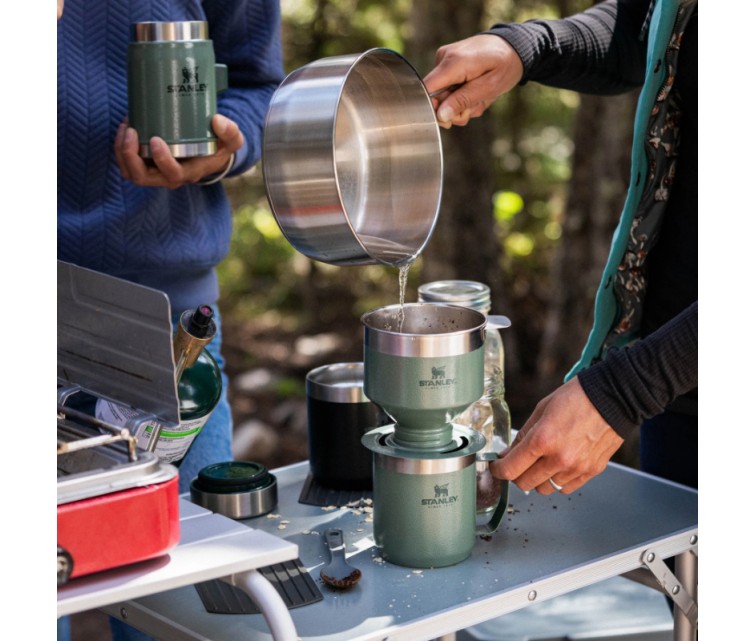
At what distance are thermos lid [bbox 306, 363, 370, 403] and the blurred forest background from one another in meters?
2.28

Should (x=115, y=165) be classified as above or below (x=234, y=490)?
above

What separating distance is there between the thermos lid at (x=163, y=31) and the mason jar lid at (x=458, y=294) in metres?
0.50

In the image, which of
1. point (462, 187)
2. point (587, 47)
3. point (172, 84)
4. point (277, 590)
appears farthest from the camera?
point (462, 187)

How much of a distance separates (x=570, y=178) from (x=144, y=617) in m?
3.06

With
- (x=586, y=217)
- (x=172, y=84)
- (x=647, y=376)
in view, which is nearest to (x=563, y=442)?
(x=647, y=376)

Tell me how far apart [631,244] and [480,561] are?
55cm

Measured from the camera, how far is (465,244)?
4230mm

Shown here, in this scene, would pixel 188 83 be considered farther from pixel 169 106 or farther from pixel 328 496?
pixel 328 496

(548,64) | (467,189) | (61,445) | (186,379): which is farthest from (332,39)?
(61,445)

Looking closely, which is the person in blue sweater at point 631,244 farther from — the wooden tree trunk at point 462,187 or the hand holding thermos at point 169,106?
the wooden tree trunk at point 462,187

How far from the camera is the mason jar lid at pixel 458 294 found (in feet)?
5.19

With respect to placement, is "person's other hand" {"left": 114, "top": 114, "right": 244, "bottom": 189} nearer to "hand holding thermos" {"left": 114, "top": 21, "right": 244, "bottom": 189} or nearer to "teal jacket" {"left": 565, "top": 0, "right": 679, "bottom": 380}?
"hand holding thermos" {"left": 114, "top": 21, "right": 244, "bottom": 189}

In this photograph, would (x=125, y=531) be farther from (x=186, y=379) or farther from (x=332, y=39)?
(x=332, y=39)

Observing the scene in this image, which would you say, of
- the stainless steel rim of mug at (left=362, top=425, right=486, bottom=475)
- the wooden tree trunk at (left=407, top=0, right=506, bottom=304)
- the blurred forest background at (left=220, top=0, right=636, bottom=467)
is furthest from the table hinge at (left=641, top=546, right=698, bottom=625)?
the wooden tree trunk at (left=407, top=0, right=506, bottom=304)
